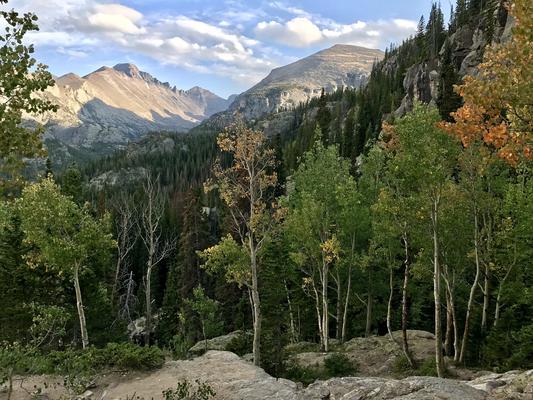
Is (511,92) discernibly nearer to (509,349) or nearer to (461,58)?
(509,349)

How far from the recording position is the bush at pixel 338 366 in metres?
22.3

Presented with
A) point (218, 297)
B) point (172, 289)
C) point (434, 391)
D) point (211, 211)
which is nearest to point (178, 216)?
point (211, 211)

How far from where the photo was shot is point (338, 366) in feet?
73.7

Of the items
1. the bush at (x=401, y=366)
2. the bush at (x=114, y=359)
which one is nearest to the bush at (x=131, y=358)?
the bush at (x=114, y=359)

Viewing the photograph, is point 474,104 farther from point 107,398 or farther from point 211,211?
point 211,211

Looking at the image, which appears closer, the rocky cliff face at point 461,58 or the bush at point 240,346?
the bush at point 240,346

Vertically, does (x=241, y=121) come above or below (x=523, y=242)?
above

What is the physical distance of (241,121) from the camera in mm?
21312

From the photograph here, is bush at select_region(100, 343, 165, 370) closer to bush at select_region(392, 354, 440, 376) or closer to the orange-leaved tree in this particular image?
bush at select_region(392, 354, 440, 376)

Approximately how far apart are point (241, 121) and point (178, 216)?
57887mm

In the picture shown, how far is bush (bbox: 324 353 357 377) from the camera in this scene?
22303 mm

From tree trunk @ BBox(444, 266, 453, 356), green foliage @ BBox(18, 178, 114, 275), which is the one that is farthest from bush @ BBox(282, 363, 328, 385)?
green foliage @ BBox(18, 178, 114, 275)

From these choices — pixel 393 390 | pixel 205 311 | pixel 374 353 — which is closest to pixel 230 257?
pixel 374 353

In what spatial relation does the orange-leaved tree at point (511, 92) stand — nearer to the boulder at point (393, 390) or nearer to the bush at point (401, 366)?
the boulder at point (393, 390)
